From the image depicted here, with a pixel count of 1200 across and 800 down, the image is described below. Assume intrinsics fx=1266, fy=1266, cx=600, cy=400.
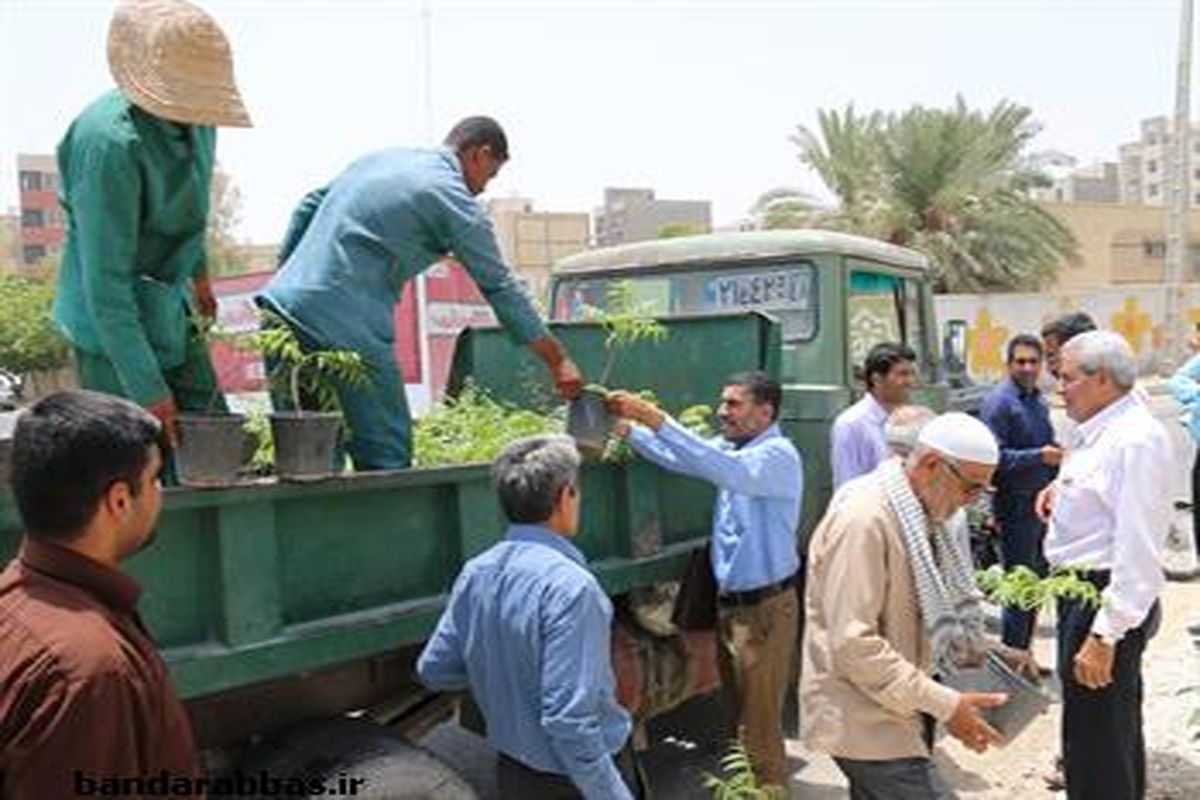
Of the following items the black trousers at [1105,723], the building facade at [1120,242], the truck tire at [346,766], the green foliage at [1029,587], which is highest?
the building facade at [1120,242]

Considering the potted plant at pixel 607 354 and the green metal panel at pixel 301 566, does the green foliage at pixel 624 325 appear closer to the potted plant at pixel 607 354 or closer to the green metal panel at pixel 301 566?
the potted plant at pixel 607 354

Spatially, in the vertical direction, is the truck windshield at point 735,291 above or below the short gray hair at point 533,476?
above

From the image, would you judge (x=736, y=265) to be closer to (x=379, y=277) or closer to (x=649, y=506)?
(x=649, y=506)

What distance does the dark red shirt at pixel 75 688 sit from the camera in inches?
58.5

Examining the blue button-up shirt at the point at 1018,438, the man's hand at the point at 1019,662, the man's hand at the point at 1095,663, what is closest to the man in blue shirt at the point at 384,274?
the man's hand at the point at 1019,662

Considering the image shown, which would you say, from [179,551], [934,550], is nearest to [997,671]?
[934,550]

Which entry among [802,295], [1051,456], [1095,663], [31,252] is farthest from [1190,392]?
[31,252]

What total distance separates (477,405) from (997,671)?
7.50 feet

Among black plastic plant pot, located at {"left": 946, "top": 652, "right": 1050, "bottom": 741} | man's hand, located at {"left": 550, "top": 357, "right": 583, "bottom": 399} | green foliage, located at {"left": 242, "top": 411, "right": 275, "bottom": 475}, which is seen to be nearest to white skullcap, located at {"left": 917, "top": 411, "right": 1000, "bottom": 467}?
black plastic plant pot, located at {"left": 946, "top": 652, "right": 1050, "bottom": 741}

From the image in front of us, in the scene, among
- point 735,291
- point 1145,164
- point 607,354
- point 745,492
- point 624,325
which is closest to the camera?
point 745,492

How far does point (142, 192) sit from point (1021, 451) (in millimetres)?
4272

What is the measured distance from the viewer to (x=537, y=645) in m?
2.68

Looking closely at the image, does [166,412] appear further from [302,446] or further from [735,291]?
[735,291]

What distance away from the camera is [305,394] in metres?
3.45
